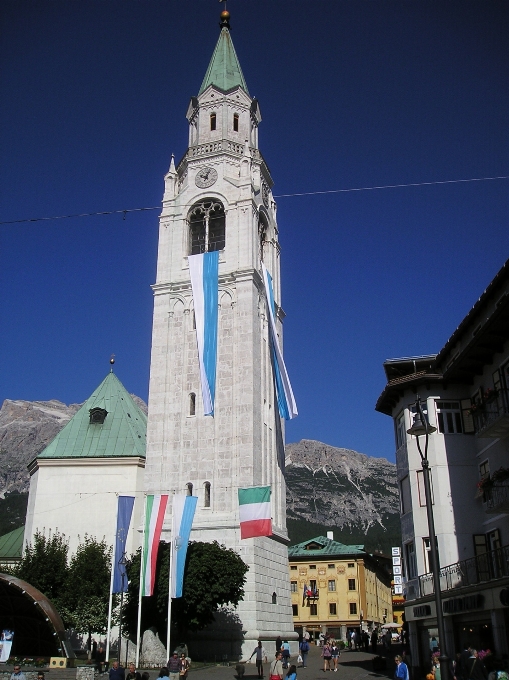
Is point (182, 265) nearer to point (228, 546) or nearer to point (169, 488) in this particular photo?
point (169, 488)

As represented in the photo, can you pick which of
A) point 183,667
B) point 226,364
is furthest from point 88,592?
point 183,667

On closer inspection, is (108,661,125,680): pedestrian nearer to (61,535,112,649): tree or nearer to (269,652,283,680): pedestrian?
(269,652,283,680): pedestrian

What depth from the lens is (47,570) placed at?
46.9 meters

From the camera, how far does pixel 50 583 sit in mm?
46969

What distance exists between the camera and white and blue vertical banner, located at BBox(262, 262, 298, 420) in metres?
52.6

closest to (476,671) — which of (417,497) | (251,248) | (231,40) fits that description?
(417,497)

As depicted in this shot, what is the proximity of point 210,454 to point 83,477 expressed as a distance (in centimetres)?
1341

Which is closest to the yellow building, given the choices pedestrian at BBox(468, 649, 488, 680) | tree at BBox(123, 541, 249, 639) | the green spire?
tree at BBox(123, 541, 249, 639)

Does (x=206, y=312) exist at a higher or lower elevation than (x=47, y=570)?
higher

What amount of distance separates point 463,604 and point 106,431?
38.6 meters

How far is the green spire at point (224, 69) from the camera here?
68125 mm

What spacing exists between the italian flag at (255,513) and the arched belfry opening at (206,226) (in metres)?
25.2

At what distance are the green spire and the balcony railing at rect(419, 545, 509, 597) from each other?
171 ft

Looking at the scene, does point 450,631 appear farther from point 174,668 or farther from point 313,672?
point 174,668
